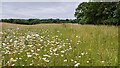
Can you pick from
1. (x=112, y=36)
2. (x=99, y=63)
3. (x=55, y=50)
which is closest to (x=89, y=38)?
(x=112, y=36)

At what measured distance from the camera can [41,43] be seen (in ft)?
27.6

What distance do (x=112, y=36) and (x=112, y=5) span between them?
1064 inches

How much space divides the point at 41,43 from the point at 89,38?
2002 millimetres

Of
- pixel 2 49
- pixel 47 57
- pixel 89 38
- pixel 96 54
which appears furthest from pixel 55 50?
pixel 89 38

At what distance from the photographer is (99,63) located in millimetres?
6090

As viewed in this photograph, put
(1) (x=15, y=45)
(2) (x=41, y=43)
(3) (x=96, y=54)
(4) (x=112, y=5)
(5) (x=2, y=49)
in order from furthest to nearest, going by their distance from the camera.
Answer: (4) (x=112, y=5)
(2) (x=41, y=43)
(1) (x=15, y=45)
(5) (x=2, y=49)
(3) (x=96, y=54)

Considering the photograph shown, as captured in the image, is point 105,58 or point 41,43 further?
point 41,43

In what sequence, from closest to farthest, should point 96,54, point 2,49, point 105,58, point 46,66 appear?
1. point 46,66
2. point 105,58
3. point 96,54
4. point 2,49

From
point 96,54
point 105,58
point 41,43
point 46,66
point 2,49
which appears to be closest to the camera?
point 46,66

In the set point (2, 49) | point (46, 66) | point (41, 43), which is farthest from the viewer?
point (41, 43)

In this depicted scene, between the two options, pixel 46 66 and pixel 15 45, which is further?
pixel 15 45

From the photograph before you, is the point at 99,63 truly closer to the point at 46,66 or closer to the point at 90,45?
the point at 46,66

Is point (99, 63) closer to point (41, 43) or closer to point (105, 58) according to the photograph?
point (105, 58)

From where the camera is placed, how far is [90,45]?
8102 mm
